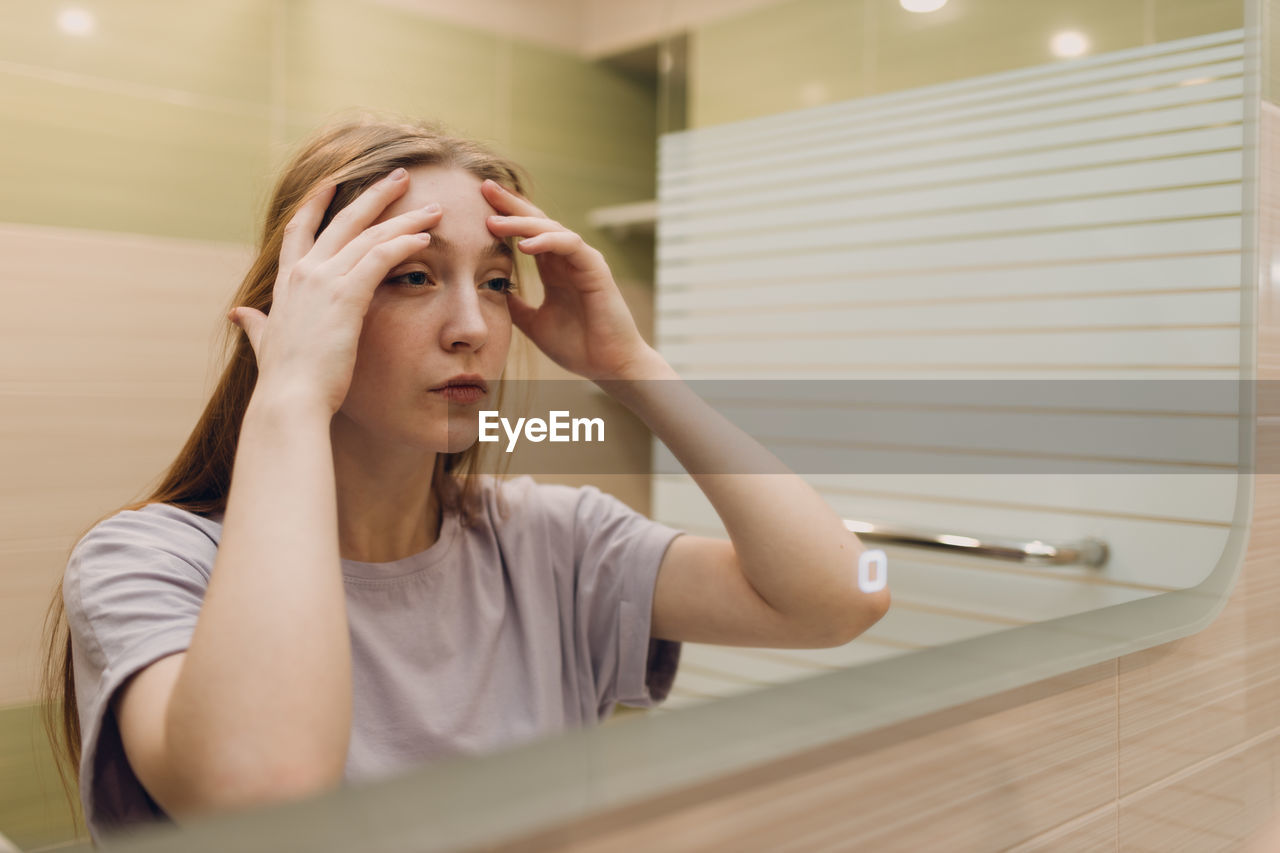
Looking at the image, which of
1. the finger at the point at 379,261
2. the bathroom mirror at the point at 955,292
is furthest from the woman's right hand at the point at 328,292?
the bathroom mirror at the point at 955,292

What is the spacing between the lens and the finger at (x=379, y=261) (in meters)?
0.47

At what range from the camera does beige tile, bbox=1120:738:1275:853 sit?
0.53 m

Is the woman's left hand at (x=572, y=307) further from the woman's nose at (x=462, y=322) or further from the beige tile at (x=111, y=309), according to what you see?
the beige tile at (x=111, y=309)

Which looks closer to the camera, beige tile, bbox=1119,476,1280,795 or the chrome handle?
beige tile, bbox=1119,476,1280,795

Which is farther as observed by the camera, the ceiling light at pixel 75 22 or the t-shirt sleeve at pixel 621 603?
the ceiling light at pixel 75 22

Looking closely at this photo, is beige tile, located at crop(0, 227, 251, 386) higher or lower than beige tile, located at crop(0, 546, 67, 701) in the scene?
higher

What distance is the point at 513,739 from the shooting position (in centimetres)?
58

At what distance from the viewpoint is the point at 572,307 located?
64cm

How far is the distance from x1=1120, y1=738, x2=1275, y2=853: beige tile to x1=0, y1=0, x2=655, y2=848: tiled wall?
0.70 m

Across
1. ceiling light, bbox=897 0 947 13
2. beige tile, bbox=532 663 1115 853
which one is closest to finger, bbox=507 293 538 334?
beige tile, bbox=532 663 1115 853

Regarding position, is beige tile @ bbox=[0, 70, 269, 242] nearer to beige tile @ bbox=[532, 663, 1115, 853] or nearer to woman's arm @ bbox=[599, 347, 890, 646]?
woman's arm @ bbox=[599, 347, 890, 646]

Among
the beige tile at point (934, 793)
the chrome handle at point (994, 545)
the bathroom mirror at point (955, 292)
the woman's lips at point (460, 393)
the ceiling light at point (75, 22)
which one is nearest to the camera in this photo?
the beige tile at point (934, 793)

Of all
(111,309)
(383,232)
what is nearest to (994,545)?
(383,232)

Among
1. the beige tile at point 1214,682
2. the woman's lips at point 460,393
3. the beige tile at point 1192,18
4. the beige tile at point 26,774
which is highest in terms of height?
the beige tile at point 1192,18
